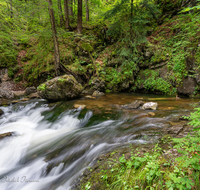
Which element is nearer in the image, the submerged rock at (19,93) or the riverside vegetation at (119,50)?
the riverside vegetation at (119,50)

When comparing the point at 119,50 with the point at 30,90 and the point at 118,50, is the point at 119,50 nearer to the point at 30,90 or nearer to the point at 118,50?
the point at 118,50

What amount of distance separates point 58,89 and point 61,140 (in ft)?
12.0

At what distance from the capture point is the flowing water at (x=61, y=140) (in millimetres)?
2883

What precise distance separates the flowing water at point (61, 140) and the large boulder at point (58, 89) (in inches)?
43.2

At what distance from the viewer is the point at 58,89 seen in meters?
7.07

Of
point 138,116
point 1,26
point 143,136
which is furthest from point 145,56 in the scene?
point 1,26

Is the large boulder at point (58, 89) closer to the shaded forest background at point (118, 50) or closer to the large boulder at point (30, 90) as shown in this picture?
→ the shaded forest background at point (118, 50)

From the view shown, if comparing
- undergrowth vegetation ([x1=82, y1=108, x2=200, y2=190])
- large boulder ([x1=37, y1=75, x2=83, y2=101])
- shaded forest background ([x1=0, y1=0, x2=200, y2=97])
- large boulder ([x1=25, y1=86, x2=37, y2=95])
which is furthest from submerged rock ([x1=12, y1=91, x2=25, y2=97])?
undergrowth vegetation ([x1=82, y1=108, x2=200, y2=190])

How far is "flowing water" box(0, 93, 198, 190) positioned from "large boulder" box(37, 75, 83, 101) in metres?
1.10

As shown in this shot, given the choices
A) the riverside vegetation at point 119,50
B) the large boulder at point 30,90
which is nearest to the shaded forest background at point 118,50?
the riverside vegetation at point 119,50

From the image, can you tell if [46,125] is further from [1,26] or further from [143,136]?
[1,26]

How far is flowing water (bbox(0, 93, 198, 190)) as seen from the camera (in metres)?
2.88

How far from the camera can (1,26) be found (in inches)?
354

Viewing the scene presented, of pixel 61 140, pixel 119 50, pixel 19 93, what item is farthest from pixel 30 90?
pixel 119 50
